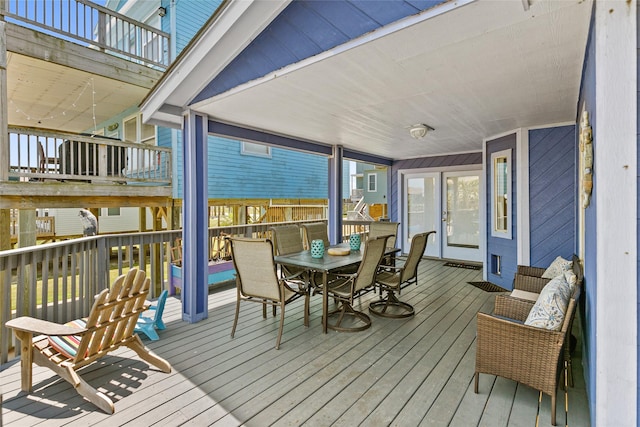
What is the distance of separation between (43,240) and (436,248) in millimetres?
11802

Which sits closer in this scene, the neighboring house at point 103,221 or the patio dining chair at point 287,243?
the patio dining chair at point 287,243

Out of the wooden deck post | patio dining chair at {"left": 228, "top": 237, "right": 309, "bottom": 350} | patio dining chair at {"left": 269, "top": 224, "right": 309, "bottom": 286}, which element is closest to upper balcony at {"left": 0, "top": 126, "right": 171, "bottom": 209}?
the wooden deck post

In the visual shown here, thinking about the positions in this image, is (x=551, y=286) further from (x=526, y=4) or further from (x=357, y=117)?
(x=357, y=117)

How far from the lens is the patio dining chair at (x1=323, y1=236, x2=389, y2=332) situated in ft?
11.0

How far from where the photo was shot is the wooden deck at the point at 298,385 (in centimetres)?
211

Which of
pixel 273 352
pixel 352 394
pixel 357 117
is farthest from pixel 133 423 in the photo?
pixel 357 117

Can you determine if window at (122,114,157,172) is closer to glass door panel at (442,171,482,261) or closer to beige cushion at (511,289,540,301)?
glass door panel at (442,171,482,261)

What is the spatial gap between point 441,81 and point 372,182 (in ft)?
55.0

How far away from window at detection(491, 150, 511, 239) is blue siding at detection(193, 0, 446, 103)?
4.04m

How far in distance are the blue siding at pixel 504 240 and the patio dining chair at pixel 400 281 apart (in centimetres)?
198

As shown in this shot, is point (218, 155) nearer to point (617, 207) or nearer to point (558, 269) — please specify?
point (558, 269)

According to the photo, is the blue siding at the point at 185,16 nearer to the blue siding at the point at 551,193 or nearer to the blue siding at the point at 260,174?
the blue siding at the point at 260,174

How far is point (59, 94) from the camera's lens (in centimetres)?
711

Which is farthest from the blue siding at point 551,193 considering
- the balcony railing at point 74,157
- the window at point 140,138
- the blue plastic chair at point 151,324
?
the window at point 140,138
